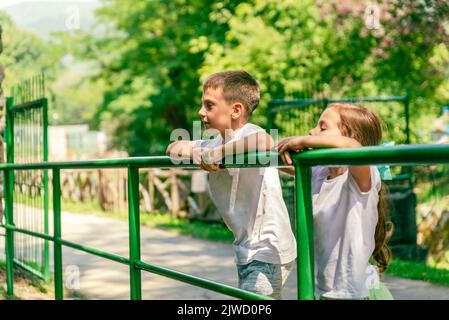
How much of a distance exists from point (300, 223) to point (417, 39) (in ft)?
46.3

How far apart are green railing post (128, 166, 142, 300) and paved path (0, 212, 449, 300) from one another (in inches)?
121

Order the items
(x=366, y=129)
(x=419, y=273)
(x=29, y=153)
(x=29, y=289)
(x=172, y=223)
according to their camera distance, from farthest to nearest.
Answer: (x=172, y=223)
(x=29, y=153)
(x=419, y=273)
(x=29, y=289)
(x=366, y=129)

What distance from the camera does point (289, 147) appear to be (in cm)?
252

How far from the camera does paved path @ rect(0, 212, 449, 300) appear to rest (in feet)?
24.1

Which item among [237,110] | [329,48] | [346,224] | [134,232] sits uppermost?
[329,48]

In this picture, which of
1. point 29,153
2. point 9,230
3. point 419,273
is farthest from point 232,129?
point 29,153

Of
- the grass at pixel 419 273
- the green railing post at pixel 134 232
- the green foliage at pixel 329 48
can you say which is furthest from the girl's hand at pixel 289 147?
the green foliage at pixel 329 48

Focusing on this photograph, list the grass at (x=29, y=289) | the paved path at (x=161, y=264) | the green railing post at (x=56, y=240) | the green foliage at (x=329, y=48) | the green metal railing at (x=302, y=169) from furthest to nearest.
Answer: the green foliage at (x=329, y=48) → the paved path at (x=161, y=264) → the grass at (x=29, y=289) → the green railing post at (x=56, y=240) → the green metal railing at (x=302, y=169)

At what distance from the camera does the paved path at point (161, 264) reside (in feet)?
24.1

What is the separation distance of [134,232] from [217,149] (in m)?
1.11

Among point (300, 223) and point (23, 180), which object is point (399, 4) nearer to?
point (23, 180)

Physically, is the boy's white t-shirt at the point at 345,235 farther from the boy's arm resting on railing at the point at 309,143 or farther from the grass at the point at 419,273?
the grass at the point at 419,273

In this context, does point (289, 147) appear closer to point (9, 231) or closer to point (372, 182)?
point (372, 182)

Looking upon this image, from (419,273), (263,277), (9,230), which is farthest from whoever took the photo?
(419,273)
